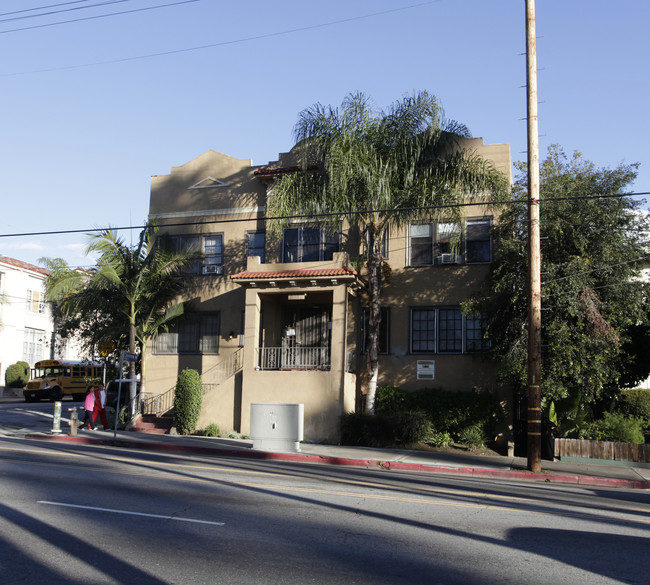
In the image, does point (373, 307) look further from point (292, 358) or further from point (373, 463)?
point (373, 463)

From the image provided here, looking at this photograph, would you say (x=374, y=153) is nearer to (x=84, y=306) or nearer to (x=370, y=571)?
(x=84, y=306)

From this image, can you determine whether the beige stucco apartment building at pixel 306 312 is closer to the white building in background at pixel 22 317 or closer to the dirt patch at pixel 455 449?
the dirt patch at pixel 455 449

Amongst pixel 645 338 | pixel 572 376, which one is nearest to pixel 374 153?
pixel 572 376

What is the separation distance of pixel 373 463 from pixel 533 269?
5.95 m

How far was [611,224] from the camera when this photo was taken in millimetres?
18609

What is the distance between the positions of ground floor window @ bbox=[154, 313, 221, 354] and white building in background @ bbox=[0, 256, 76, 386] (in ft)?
75.1

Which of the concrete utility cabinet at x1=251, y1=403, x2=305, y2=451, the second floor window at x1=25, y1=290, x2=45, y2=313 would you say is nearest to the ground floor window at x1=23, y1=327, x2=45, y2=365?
the second floor window at x1=25, y1=290, x2=45, y2=313

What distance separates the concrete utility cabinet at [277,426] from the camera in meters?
17.5

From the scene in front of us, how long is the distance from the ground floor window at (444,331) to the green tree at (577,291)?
1532mm

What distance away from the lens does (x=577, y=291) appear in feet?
58.1

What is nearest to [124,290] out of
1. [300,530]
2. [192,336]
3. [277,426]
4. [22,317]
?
[192,336]

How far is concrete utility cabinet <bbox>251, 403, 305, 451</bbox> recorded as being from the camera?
17.5 metres

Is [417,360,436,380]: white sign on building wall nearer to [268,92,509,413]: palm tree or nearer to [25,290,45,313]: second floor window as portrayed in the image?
[268,92,509,413]: palm tree

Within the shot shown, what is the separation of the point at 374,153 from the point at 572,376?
8165 millimetres
